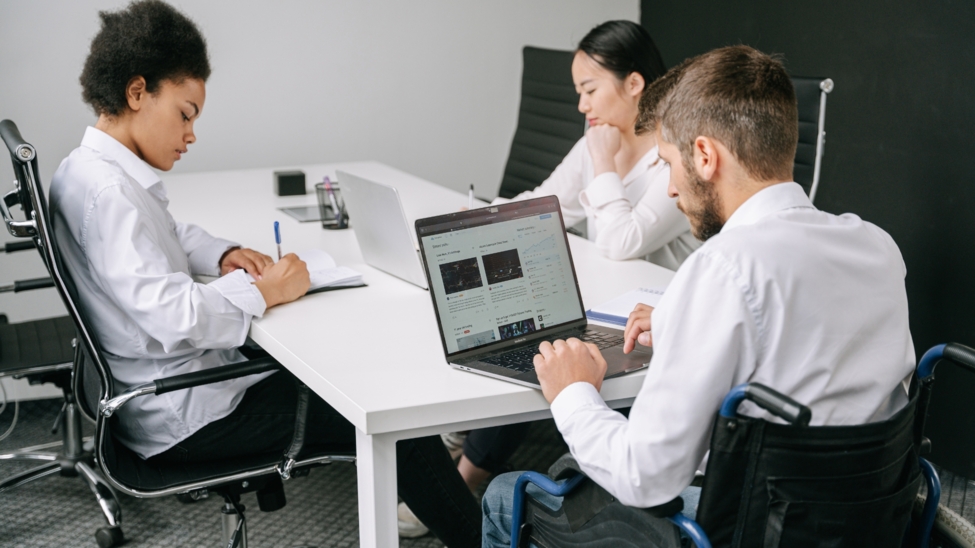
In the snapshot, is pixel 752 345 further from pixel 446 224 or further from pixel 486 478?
pixel 486 478

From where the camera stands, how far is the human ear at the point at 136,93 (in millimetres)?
1726

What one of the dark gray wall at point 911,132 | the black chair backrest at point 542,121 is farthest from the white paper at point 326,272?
the dark gray wall at point 911,132

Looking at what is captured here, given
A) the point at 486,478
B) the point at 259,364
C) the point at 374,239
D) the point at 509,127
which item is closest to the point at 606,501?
the point at 259,364

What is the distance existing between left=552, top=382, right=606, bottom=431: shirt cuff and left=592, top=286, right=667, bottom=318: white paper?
1.39ft

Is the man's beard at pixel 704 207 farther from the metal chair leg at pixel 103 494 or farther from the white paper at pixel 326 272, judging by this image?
the metal chair leg at pixel 103 494

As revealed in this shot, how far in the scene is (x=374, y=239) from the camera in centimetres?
199

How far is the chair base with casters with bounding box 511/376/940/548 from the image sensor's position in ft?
3.21

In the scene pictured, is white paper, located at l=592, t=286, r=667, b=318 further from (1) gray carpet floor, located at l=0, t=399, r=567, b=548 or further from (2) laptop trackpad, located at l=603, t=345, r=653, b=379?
(1) gray carpet floor, located at l=0, t=399, r=567, b=548

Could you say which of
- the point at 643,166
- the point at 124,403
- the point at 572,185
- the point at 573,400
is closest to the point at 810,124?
the point at 643,166

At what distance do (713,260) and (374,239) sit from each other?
1.10m

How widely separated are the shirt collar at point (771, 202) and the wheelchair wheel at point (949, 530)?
448mm

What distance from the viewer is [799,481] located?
998 millimetres

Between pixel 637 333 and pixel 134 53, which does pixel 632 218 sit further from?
pixel 134 53

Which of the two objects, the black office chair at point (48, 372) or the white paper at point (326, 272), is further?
the black office chair at point (48, 372)
